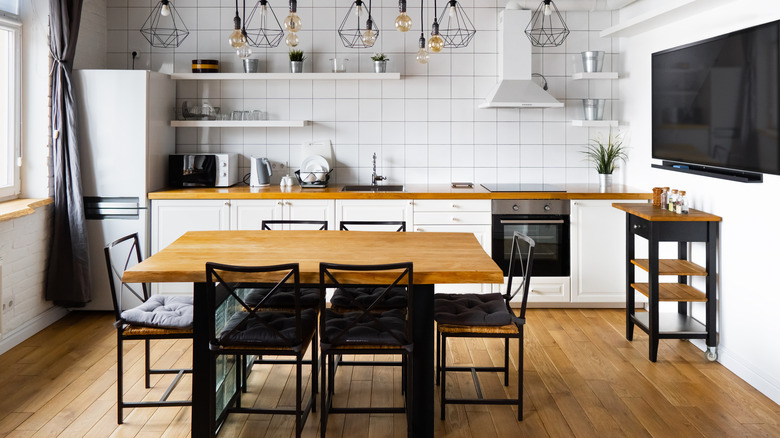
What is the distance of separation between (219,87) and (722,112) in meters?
3.76

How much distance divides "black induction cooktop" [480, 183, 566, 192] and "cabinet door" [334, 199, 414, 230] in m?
0.67

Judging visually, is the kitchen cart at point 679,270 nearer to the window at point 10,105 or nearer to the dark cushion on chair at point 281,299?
the dark cushion on chair at point 281,299

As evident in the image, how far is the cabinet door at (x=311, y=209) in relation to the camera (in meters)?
5.01

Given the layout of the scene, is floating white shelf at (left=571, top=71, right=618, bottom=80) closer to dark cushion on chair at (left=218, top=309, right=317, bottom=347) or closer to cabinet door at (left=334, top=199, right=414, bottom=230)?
cabinet door at (left=334, top=199, right=414, bottom=230)

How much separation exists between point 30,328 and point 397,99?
10.4ft

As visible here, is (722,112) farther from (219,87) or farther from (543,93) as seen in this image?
(219,87)

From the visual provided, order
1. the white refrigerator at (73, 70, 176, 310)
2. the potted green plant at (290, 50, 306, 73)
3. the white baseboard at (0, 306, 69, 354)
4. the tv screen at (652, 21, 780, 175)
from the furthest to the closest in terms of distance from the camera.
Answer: the potted green plant at (290, 50, 306, 73), the white refrigerator at (73, 70, 176, 310), the white baseboard at (0, 306, 69, 354), the tv screen at (652, 21, 780, 175)

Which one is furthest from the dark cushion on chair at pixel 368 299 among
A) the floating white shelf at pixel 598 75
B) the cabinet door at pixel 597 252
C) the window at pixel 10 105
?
the floating white shelf at pixel 598 75

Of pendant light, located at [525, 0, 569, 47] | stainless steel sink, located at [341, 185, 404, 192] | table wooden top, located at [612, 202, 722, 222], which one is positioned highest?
pendant light, located at [525, 0, 569, 47]

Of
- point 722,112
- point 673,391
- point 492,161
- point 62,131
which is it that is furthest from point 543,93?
point 62,131

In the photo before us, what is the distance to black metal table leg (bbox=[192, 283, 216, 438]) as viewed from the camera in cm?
289

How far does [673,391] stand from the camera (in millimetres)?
3490

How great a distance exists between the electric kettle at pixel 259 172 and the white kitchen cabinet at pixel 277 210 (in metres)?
0.40

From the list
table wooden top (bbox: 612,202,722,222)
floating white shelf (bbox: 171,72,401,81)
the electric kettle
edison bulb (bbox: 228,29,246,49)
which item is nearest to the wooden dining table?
edison bulb (bbox: 228,29,246,49)
